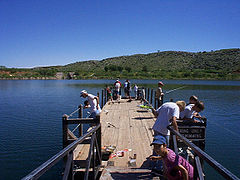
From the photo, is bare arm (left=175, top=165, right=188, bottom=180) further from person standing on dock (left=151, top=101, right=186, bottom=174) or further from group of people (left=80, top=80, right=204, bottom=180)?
person standing on dock (left=151, top=101, right=186, bottom=174)

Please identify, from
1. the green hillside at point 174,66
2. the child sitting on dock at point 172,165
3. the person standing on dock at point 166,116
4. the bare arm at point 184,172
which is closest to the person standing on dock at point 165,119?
the person standing on dock at point 166,116

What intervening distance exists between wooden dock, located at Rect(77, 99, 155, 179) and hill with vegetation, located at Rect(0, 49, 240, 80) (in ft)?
231

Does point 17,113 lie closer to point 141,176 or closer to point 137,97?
point 137,97

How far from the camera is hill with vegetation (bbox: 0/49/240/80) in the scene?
8469 centimetres

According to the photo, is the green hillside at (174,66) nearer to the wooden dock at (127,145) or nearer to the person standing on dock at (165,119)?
the wooden dock at (127,145)

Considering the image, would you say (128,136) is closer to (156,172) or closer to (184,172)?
(156,172)

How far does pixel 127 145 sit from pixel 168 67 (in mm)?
104133

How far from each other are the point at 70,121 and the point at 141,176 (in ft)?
7.64

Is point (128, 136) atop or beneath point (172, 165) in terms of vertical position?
beneath

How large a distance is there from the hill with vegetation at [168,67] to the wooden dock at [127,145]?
70559 millimetres

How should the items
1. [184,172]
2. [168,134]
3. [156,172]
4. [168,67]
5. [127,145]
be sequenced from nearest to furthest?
[184,172]
[156,172]
[168,134]
[127,145]
[168,67]

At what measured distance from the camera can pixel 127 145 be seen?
689cm

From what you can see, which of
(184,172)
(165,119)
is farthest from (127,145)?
(184,172)

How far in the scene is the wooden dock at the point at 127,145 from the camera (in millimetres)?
4617
